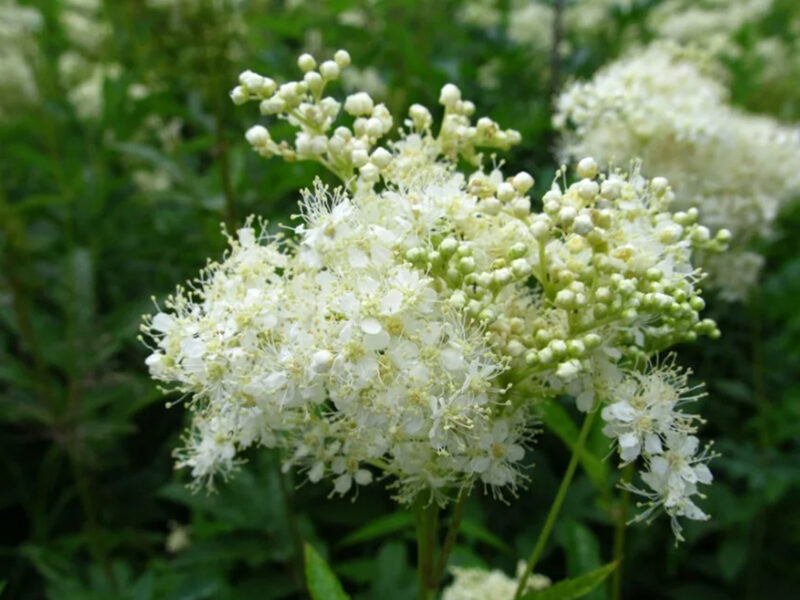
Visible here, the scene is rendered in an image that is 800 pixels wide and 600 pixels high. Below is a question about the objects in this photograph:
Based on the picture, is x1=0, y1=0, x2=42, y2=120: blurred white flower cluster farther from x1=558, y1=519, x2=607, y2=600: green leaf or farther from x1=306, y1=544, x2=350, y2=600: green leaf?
x1=558, y1=519, x2=607, y2=600: green leaf

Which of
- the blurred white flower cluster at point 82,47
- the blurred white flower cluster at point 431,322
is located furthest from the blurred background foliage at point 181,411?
the blurred white flower cluster at point 82,47

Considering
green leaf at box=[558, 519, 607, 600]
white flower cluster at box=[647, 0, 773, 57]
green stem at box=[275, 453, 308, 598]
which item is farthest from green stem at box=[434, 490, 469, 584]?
white flower cluster at box=[647, 0, 773, 57]

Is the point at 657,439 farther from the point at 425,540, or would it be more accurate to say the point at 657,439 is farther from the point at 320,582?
the point at 320,582

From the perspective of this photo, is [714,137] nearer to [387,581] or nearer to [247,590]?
[387,581]

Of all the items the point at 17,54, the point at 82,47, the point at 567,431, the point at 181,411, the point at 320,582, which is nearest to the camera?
the point at 320,582

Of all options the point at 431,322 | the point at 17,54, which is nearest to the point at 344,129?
the point at 431,322

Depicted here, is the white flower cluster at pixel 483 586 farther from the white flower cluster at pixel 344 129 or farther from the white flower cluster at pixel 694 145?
the white flower cluster at pixel 694 145
